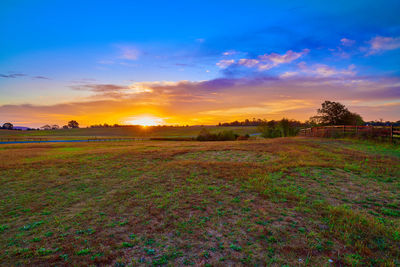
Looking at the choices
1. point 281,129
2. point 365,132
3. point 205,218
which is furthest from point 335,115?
point 205,218

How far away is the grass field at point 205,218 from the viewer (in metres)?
3.51

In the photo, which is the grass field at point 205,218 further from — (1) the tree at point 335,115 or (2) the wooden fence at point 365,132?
(1) the tree at point 335,115

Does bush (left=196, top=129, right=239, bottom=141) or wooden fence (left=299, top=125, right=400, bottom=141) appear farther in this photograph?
bush (left=196, top=129, right=239, bottom=141)

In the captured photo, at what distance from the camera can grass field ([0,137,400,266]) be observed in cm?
351

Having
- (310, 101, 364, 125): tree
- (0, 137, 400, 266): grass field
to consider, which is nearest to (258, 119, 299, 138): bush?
(310, 101, 364, 125): tree

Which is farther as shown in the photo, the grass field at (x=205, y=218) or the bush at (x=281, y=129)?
the bush at (x=281, y=129)

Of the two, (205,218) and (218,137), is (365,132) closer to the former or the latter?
(205,218)

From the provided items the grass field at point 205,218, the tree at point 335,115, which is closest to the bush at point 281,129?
the tree at point 335,115

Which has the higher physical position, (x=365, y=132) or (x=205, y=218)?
(x=365, y=132)

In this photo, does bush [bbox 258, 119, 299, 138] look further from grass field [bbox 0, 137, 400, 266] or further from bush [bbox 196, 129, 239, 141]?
grass field [bbox 0, 137, 400, 266]

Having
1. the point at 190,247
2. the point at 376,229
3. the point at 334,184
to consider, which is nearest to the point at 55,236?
the point at 190,247

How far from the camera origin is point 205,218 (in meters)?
4.88

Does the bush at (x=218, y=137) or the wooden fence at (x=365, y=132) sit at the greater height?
the wooden fence at (x=365, y=132)

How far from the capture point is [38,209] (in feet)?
18.5
